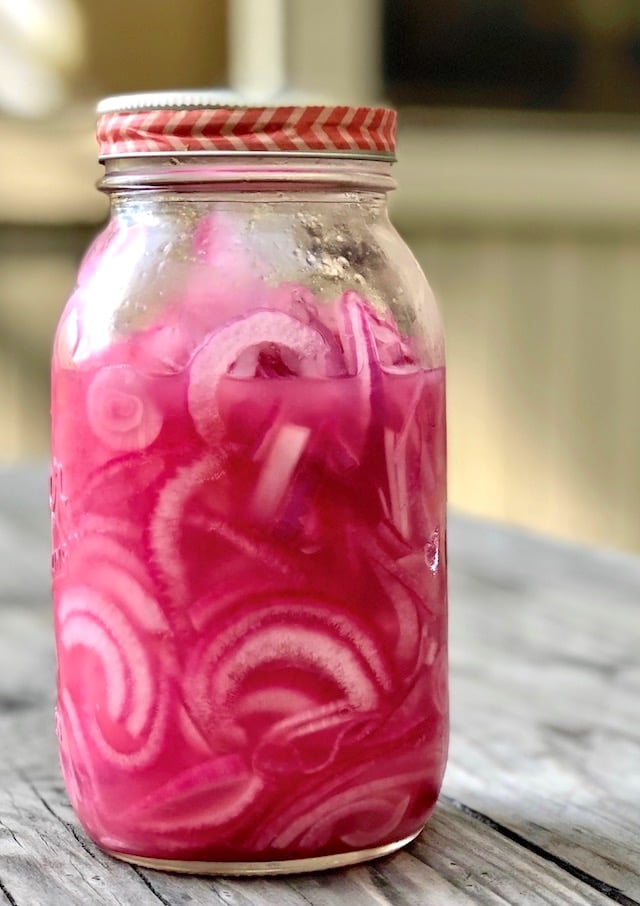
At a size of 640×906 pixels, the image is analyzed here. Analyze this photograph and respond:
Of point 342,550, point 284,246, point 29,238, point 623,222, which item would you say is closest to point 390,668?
A: point 342,550

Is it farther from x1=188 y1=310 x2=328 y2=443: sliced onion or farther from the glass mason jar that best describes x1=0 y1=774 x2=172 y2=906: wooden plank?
x1=188 y1=310 x2=328 y2=443: sliced onion

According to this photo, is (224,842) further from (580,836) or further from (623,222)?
(623,222)

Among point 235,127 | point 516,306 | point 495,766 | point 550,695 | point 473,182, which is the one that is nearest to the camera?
point 235,127

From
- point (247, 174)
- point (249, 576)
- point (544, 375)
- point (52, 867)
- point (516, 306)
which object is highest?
point (247, 174)

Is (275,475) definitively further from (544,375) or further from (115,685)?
(544,375)

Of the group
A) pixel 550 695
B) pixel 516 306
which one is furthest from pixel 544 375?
pixel 550 695

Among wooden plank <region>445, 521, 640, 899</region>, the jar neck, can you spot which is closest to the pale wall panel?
wooden plank <region>445, 521, 640, 899</region>

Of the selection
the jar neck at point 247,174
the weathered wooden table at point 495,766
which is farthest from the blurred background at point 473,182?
the jar neck at point 247,174
